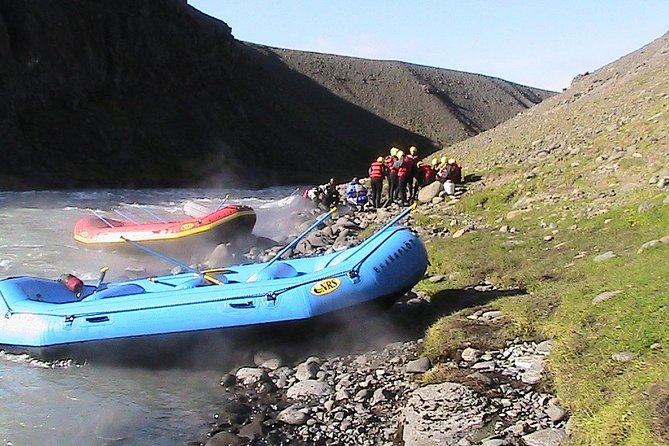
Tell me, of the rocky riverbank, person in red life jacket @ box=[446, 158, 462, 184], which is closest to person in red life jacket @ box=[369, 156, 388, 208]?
person in red life jacket @ box=[446, 158, 462, 184]

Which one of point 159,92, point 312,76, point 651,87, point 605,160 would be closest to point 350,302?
point 605,160

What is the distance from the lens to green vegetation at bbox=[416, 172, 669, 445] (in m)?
4.56

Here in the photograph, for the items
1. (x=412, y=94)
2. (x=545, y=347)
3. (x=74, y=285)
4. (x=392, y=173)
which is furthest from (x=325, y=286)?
(x=412, y=94)

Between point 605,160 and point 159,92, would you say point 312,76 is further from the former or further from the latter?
point 605,160

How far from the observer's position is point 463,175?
18.8m

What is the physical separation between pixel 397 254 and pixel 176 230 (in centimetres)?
716

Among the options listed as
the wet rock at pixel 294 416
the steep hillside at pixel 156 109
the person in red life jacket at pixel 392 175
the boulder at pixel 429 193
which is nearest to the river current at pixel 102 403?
the wet rock at pixel 294 416

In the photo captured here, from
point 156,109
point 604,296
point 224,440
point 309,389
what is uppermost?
point 156,109

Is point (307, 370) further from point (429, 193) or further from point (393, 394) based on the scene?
point (429, 193)

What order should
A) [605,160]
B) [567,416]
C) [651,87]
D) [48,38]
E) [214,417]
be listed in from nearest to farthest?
[567,416], [214,417], [605,160], [651,87], [48,38]

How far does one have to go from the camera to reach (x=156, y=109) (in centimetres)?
5403

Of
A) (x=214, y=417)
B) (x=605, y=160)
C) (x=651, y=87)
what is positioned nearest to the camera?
(x=214, y=417)

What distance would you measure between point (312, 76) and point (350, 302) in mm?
85725

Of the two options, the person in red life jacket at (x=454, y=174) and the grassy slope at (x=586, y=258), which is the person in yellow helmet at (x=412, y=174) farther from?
the grassy slope at (x=586, y=258)
